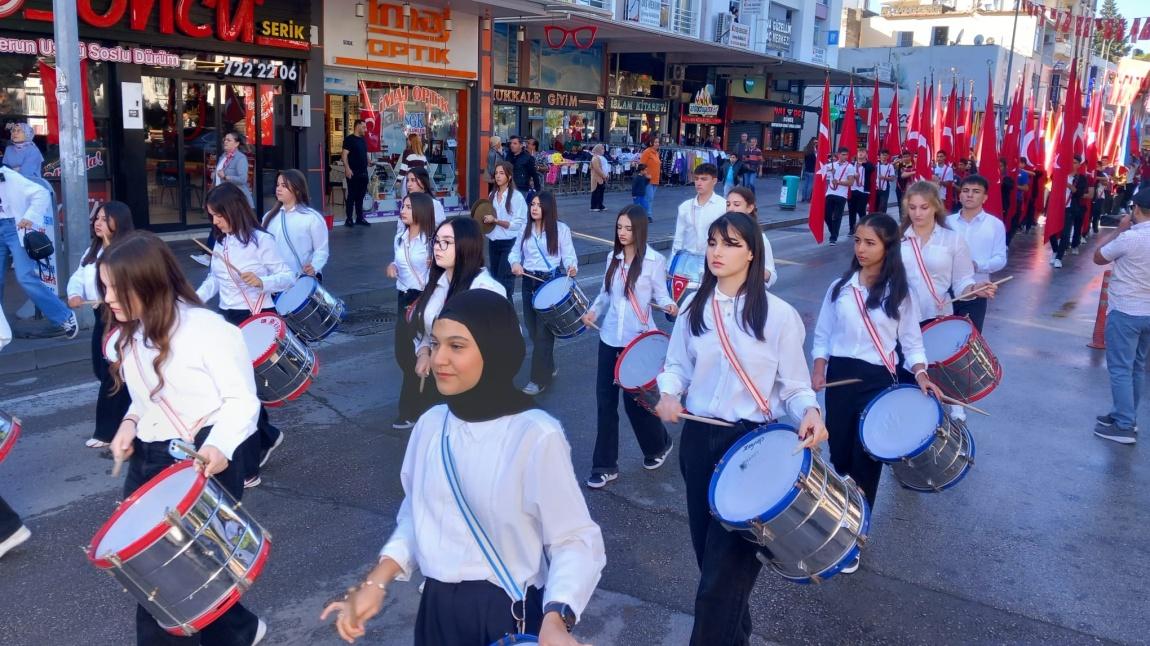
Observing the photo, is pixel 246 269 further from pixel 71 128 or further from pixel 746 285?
pixel 71 128

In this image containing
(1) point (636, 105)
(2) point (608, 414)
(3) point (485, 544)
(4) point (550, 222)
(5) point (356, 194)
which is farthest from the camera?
(1) point (636, 105)

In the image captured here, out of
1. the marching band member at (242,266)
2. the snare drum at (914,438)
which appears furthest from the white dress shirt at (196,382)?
the snare drum at (914,438)

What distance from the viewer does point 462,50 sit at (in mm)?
20062

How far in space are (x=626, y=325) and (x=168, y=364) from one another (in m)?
3.03

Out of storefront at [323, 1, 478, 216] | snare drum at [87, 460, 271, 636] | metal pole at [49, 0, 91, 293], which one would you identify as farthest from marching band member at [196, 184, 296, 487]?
storefront at [323, 1, 478, 216]

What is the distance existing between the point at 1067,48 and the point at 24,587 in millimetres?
82132

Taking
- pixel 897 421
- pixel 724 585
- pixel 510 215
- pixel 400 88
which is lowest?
pixel 724 585

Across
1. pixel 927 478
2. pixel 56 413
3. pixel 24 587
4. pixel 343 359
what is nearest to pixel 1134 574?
pixel 927 478

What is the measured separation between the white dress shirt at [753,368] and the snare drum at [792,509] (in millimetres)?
284

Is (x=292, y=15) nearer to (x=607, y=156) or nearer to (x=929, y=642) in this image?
(x=607, y=156)

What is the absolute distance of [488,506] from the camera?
2.37 meters

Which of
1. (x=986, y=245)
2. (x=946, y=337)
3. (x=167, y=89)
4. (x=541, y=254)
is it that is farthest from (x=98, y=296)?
(x=167, y=89)

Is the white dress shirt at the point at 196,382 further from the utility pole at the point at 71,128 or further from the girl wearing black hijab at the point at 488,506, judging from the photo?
the utility pole at the point at 71,128

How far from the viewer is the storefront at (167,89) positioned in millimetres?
13125
